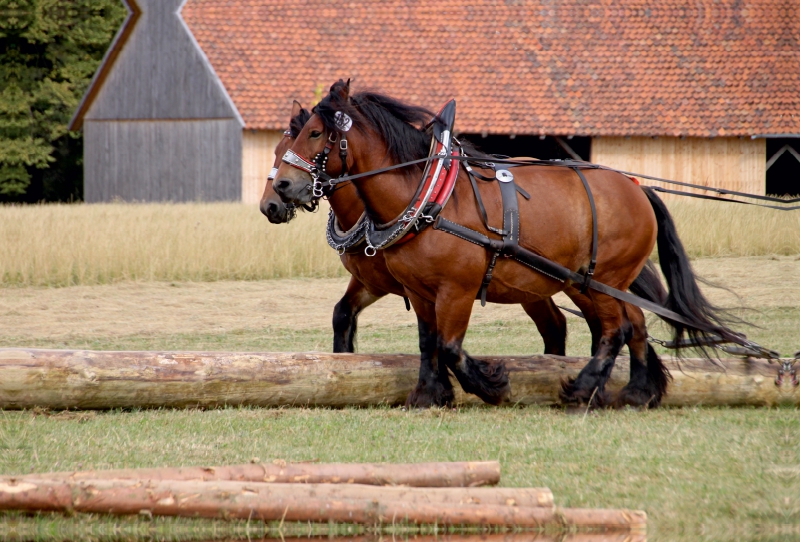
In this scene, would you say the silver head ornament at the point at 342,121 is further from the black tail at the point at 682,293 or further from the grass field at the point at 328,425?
the black tail at the point at 682,293

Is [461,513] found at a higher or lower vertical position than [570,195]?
lower

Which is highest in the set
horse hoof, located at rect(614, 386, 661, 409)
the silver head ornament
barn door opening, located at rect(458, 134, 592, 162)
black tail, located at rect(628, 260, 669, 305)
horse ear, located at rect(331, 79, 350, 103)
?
barn door opening, located at rect(458, 134, 592, 162)

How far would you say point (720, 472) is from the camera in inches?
179

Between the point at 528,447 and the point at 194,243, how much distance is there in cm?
995

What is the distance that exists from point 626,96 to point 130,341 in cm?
1541

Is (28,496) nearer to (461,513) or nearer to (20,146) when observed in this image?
(461,513)

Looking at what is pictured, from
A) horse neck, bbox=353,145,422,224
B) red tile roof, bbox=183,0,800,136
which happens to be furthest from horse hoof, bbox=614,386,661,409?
red tile roof, bbox=183,0,800,136

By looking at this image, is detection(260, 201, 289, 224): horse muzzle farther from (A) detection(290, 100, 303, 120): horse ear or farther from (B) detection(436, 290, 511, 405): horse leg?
(B) detection(436, 290, 511, 405): horse leg

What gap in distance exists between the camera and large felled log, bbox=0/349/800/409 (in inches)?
226

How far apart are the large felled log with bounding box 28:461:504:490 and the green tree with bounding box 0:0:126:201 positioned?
26.3 meters

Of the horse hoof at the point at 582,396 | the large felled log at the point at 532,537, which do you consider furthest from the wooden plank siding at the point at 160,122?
the large felled log at the point at 532,537

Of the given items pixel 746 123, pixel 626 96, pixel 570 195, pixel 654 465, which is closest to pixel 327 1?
pixel 626 96

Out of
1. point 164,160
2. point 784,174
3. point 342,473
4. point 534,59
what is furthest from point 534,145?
point 342,473

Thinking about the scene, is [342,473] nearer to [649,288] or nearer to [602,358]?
[602,358]
